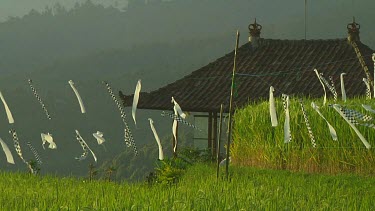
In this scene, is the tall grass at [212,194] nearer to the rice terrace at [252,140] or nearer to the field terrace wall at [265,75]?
the rice terrace at [252,140]

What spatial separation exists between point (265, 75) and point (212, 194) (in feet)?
42.5

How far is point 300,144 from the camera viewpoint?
52.1 ft

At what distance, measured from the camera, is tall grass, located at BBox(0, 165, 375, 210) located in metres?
8.96

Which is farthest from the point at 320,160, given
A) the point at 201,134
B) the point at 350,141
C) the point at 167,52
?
the point at 167,52

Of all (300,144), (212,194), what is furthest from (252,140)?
(212,194)

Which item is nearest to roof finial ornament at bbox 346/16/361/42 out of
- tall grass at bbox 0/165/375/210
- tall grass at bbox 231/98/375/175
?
tall grass at bbox 231/98/375/175

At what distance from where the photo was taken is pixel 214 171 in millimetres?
15578

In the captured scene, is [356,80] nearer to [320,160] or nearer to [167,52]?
[320,160]

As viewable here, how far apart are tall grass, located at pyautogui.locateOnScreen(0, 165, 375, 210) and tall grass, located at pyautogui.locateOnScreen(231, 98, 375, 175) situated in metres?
0.78

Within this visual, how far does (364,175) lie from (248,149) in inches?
126

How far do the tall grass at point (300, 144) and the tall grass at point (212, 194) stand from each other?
781 mm

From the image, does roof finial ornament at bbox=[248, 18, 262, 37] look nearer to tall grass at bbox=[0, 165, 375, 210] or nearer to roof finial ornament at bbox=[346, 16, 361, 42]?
roof finial ornament at bbox=[346, 16, 361, 42]

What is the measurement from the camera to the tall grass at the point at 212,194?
896cm

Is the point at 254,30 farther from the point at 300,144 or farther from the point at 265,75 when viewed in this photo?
the point at 300,144
